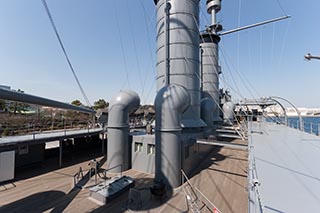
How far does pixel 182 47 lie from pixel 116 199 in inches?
391

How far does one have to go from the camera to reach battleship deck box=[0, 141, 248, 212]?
5.61 m

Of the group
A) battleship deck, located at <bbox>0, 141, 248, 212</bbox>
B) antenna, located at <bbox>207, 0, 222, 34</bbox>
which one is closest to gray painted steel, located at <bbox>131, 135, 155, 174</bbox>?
battleship deck, located at <bbox>0, 141, 248, 212</bbox>

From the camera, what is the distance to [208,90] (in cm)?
2122

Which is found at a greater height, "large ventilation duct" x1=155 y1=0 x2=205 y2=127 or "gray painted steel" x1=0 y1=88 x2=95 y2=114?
"large ventilation duct" x1=155 y1=0 x2=205 y2=127

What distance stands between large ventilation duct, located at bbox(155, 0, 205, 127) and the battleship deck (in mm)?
4032

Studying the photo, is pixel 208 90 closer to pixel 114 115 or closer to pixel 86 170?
pixel 114 115

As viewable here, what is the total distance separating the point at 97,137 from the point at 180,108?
1082 cm

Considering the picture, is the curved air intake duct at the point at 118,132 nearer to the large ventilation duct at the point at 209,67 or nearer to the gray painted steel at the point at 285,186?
the gray painted steel at the point at 285,186

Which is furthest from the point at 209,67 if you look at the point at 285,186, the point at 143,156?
the point at 285,186

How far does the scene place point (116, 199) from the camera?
20.5ft

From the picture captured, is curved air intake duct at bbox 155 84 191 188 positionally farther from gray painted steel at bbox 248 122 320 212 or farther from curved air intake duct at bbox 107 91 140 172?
gray painted steel at bbox 248 122 320 212

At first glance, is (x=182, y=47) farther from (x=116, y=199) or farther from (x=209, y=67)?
(x=209, y=67)

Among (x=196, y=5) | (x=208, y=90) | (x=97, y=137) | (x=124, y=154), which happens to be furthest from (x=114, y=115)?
(x=208, y=90)

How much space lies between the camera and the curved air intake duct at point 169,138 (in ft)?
23.5
